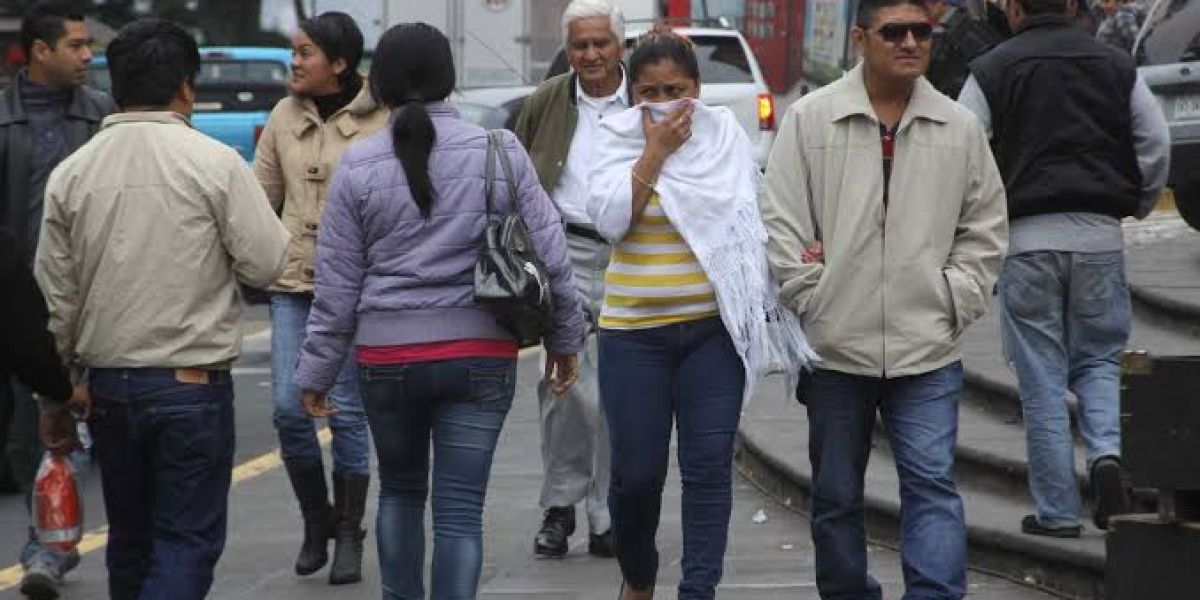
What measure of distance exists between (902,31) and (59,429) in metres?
2.50

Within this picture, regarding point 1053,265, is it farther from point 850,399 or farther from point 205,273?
point 205,273

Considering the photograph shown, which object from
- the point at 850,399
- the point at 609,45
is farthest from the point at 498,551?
the point at 850,399

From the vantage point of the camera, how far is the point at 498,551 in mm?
8578

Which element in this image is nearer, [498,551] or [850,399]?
[850,399]

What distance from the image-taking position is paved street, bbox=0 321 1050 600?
7.76m

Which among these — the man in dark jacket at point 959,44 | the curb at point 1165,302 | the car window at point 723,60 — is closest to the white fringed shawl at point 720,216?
the man in dark jacket at point 959,44

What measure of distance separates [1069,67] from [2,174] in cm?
354

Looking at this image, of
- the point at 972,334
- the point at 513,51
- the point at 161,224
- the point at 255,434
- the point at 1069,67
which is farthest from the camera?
the point at 513,51

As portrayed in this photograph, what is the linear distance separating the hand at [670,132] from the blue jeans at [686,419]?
1.58ft

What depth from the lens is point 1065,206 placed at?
7410 millimetres

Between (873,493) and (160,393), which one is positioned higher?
(160,393)

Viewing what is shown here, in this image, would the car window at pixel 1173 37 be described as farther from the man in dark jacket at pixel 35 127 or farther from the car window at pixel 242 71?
the car window at pixel 242 71

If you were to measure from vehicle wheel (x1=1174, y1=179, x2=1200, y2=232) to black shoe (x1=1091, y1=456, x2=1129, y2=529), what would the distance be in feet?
16.6

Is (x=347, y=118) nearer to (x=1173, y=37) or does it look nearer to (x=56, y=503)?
(x=56, y=503)
